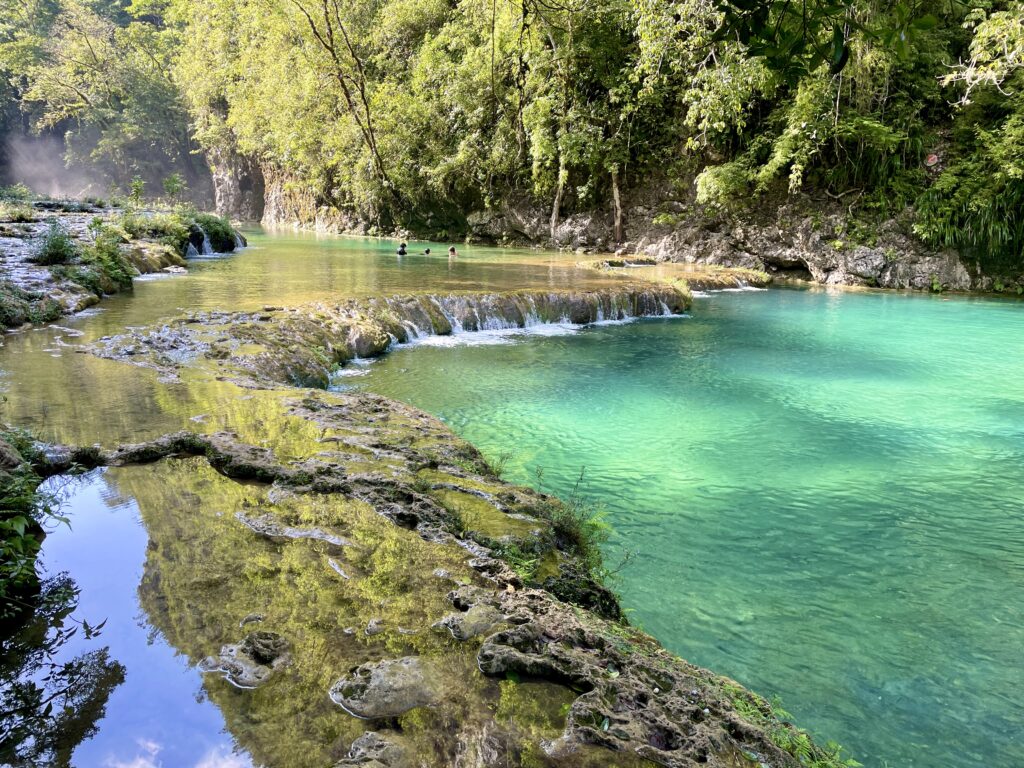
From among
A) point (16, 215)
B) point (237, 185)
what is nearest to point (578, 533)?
point (16, 215)

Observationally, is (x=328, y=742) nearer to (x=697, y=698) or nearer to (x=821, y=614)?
(x=697, y=698)

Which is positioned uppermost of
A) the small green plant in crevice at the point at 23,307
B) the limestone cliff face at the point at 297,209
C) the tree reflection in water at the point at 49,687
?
the limestone cliff face at the point at 297,209

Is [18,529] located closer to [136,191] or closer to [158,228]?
[158,228]

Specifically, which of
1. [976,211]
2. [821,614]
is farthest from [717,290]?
[821,614]

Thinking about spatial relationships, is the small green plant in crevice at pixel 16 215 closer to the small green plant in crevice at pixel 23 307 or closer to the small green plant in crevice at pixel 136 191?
the small green plant in crevice at pixel 136 191

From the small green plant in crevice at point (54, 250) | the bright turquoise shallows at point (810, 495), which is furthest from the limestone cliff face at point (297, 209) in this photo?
the bright turquoise shallows at point (810, 495)

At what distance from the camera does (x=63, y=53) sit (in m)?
41.4

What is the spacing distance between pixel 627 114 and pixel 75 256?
17.2m

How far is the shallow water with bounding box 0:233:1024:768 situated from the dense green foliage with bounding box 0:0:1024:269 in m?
2.78

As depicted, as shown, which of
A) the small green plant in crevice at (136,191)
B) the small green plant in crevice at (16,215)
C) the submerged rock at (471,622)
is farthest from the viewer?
the small green plant in crevice at (136,191)

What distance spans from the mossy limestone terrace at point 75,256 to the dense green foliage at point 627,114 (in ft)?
15.3

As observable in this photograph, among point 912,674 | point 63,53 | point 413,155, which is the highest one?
point 63,53

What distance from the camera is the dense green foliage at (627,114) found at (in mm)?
14891

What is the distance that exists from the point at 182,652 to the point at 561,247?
23201 millimetres
